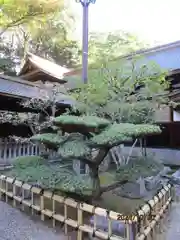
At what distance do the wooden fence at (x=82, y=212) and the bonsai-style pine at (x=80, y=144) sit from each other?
1.13ft

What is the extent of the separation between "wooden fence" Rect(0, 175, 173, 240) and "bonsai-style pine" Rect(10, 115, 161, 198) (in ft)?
1.13

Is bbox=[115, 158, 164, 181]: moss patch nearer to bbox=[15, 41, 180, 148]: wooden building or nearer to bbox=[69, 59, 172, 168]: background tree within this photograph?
bbox=[69, 59, 172, 168]: background tree

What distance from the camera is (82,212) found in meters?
3.24

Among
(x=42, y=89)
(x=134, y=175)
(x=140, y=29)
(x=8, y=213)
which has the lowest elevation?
(x=8, y=213)

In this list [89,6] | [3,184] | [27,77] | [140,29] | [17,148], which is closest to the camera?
[3,184]

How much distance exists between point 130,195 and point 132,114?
6.33ft

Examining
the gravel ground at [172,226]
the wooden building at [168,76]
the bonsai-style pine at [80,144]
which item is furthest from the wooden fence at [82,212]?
the wooden building at [168,76]

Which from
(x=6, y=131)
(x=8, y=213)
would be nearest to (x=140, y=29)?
(x=6, y=131)

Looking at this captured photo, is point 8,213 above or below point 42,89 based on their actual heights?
below

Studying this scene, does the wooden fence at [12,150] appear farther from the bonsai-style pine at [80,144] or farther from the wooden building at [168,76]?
the bonsai-style pine at [80,144]

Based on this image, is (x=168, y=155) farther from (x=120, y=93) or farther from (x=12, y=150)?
(x=12, y=150)

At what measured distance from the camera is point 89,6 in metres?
5.09

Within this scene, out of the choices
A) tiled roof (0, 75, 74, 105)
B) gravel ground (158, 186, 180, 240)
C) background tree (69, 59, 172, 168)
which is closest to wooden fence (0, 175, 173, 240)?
gravel ground (158, 186, 180, 240)

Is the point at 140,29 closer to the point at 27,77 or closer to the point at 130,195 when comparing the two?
the point at 27,77
